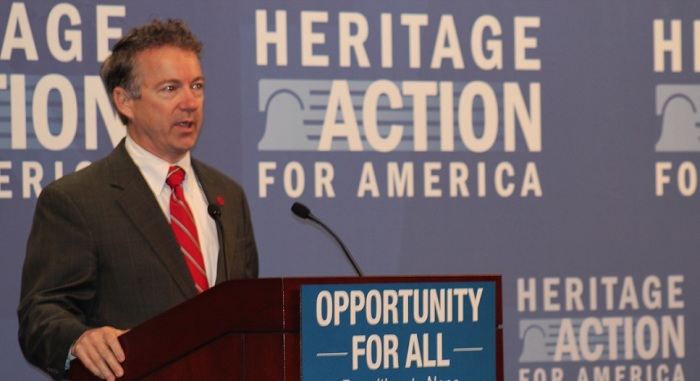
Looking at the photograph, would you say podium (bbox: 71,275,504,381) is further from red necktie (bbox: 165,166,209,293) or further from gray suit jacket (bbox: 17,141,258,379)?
red necktie (bbox: 165,166,209,293)

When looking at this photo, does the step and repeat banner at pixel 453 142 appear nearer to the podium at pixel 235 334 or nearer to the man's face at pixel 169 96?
the man's face at pixel 169 96

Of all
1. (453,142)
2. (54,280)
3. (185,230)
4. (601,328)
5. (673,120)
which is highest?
(673,120)

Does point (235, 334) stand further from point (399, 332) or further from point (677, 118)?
point (677, 118)

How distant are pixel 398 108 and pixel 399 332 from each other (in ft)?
6.41

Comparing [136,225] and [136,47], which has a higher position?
[136,47]

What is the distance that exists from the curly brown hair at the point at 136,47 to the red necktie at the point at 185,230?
26cm

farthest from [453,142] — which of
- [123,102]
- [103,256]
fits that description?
[103,256]

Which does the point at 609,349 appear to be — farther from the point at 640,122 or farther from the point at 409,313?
the point at 409,313

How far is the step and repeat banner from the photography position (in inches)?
144

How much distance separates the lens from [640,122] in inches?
165

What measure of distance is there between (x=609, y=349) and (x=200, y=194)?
1938 millimetres

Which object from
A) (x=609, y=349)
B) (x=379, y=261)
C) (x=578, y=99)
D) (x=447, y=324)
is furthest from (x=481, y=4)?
(x=447, y=324)

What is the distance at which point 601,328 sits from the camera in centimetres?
411

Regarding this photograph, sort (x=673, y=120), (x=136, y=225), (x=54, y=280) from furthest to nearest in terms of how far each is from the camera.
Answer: (x=673, y=120) < (x=136, y=225) < (x=54, y=280)
